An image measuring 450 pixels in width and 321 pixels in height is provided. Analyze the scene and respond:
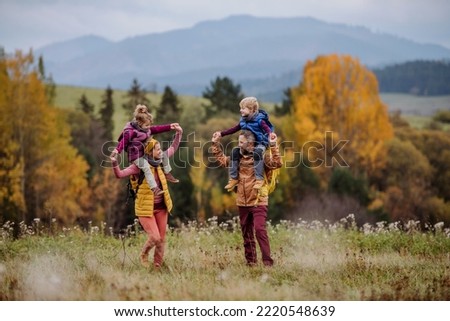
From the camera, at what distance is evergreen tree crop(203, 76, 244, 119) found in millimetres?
62375

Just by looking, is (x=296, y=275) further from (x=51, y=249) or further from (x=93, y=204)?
(x=93, y=204)

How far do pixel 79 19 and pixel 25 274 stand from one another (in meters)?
25.9

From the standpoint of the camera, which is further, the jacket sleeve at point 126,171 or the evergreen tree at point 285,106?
the evergreen tree at point 285,106

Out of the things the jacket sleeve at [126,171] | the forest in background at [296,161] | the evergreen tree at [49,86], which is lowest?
the forest in background at [296,161]

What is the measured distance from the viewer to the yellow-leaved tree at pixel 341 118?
4397cm

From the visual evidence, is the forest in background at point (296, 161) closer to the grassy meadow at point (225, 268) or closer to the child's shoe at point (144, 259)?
the grassy meadow at point (225, 268)

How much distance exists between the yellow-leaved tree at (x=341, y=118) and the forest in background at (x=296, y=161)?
0.07 metres

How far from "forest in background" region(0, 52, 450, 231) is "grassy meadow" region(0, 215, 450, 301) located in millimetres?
24896

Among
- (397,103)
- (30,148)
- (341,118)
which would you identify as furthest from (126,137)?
(397,103)

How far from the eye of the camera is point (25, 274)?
759 cm

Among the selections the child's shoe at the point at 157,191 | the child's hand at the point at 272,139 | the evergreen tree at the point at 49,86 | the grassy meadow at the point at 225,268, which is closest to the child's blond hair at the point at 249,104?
the child's hand at the point at 272,139

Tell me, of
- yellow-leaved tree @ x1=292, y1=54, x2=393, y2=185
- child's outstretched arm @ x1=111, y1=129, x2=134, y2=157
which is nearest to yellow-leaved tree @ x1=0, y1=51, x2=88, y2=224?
yellow-leaved tree @ x1=292, y1=54, x2=393, y2=185

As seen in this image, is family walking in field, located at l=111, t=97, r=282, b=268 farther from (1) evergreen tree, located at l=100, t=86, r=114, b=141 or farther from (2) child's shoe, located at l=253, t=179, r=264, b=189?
(1) evergreen tree, located at l=100, t=86, r=114, b=141
